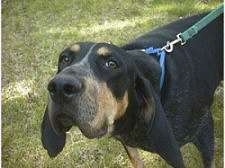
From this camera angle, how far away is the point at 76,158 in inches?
226

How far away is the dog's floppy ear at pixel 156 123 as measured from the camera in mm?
3777

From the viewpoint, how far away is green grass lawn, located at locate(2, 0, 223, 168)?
571cm

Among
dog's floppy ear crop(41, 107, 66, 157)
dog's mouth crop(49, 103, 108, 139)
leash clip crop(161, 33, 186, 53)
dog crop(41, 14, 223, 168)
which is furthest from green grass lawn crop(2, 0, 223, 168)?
dog's mouth crop(49, 103, 108, 139)

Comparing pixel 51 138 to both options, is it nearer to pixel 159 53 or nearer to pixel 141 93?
pixel 141 93

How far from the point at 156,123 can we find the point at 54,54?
13.5ft

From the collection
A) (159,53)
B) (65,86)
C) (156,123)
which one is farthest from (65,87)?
(159,53)

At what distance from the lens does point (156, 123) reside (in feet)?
12.4

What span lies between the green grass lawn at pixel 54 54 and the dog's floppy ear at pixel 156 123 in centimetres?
151

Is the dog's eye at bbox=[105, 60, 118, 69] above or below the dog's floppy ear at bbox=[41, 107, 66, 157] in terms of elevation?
above

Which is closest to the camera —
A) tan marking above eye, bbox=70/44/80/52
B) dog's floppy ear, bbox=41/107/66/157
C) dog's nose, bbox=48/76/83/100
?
dog's nose, bbox=48/76/83/100

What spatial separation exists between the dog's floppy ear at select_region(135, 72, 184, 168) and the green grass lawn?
4.97 ft

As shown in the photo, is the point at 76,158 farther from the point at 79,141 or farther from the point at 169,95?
the point at 169,95

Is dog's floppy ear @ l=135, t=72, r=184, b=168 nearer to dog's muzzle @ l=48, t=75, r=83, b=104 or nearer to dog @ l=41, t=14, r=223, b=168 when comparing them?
dog @ l=41, t=14, r=223, b=168

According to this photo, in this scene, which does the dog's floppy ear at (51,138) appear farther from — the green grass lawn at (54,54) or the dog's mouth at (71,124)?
the green grass lawn at (54,54)
